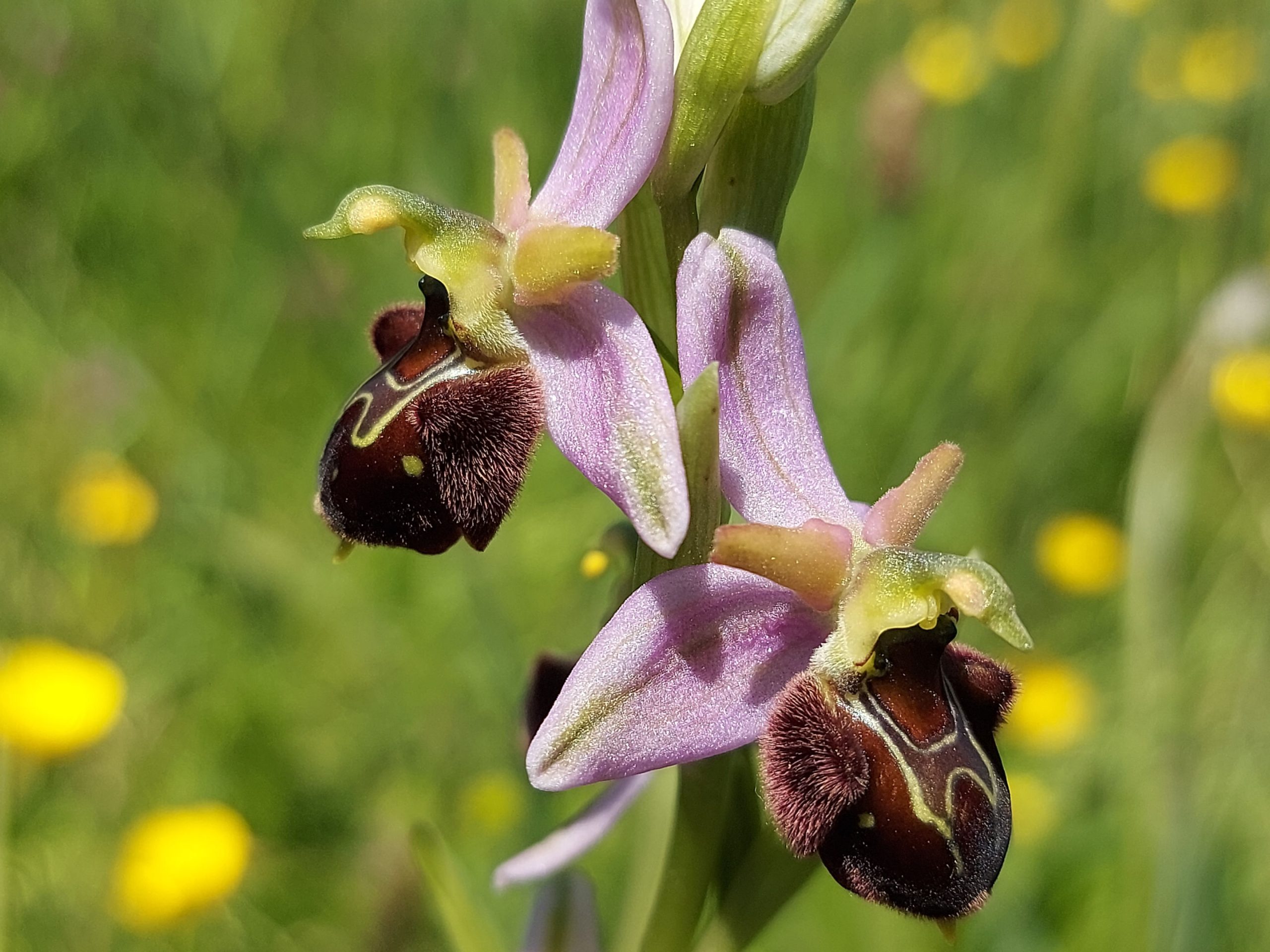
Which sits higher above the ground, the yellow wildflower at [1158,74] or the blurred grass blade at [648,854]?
the yellow wildflower at [1158,74]

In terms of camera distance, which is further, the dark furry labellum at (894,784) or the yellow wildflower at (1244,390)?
the yellow wildflower at (1244,390)

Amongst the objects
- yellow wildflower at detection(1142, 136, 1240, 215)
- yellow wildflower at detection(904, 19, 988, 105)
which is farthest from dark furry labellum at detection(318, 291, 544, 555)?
yellow wildflower at detection(1142, 136, 1240, 215)

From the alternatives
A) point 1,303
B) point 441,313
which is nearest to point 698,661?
point 441,313

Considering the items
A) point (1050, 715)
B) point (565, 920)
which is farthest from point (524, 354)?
point (1050, 715)

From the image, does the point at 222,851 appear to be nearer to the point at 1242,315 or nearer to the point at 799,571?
the point at 799,571

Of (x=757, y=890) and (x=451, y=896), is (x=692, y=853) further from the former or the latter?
(x=451, y=896)

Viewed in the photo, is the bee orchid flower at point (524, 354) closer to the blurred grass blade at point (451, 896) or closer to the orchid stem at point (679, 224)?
the orchid stem at point (679, 224)

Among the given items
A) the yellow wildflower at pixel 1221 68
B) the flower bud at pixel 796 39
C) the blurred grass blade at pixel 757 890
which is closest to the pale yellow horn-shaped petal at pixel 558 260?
the flower bud at pixel 796 39
